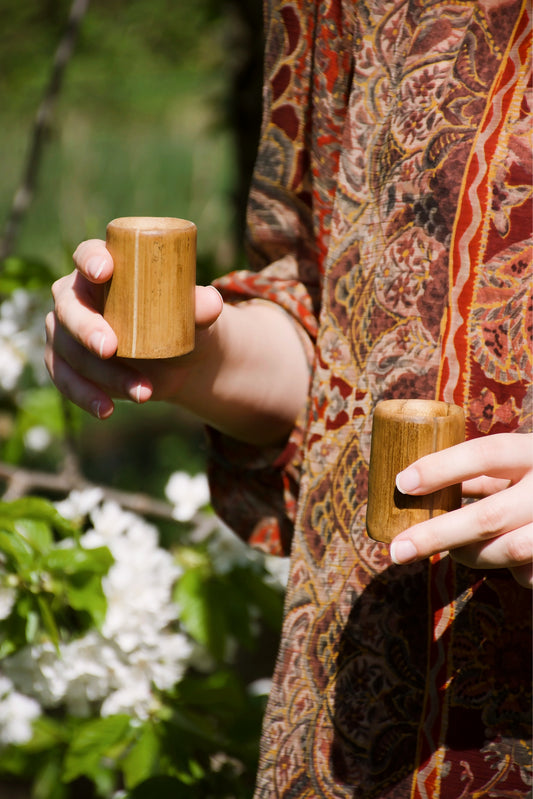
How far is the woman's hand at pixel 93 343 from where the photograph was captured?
83cm

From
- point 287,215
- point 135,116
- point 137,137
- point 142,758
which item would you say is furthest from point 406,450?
point 135,116

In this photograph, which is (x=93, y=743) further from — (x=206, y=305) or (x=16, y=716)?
(x=206, y=305)

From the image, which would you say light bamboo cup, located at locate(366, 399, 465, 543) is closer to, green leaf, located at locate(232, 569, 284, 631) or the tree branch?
green leaf, located at locate(232, 569, 284, 631)

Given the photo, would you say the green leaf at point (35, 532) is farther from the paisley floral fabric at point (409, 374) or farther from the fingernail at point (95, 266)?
the fingernail at point (95, 266)

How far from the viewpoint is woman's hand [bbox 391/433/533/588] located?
70 centimetres

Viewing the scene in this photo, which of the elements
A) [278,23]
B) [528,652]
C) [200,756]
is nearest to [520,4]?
[278,23]

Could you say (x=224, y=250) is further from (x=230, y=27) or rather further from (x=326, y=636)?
(x=326, y=636)

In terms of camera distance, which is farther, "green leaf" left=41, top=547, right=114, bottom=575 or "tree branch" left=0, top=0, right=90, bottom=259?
"tree branch" left=0, top=0, right=90, bottom=259

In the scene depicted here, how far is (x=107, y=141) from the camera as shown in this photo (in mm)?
7250

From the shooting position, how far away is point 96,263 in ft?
2.71

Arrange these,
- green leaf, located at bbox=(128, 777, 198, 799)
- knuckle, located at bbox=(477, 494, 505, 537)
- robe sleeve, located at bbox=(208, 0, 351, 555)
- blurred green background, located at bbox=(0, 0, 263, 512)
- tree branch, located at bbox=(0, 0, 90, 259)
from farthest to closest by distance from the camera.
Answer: blurred green background, located at bbox=(0, 0, 263, 512)
tree branch, located at bbox=(0, 0, 90, 259)
green leaf, located at bbox=(128, 777, 198, 799)
robe sleeve, located at bbox=(208, 0, 351, 555)
knuckle, located at bbox=(477, 494, 505, 537)

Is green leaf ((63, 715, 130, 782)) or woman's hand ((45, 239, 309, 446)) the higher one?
woman's hand ((45, 239, 309, 446))

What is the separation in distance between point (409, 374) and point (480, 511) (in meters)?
0.23

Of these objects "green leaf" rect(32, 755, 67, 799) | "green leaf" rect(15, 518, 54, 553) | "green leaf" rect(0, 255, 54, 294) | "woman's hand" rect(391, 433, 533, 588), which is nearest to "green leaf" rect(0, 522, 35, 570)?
"green leaf" rect(15, 518, 54, 553)
